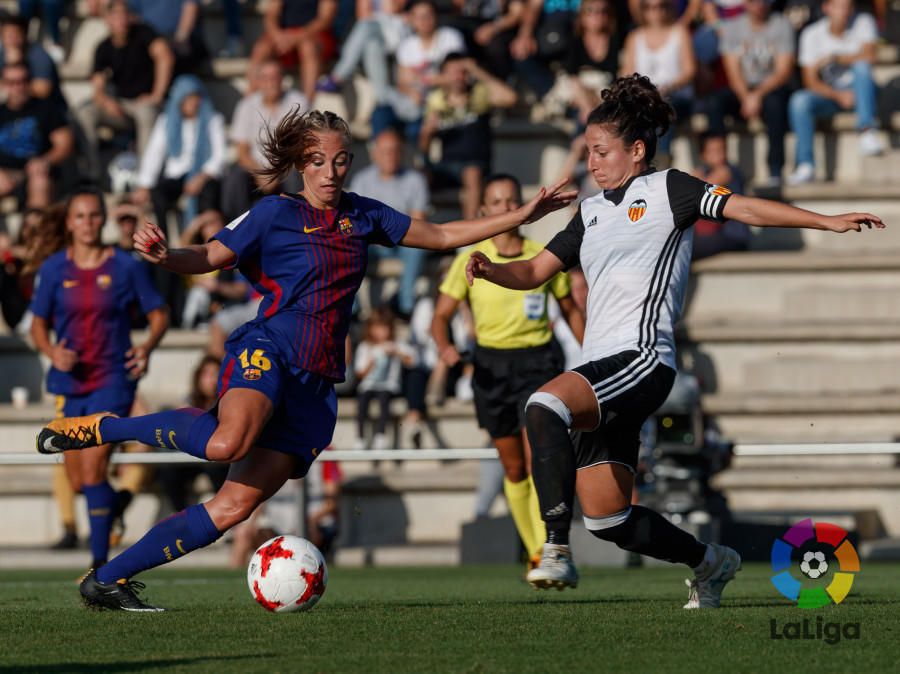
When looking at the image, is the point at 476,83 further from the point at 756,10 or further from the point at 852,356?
the point at 852,356

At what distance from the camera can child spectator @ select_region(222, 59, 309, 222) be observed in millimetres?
15898

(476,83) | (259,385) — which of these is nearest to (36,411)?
(476,83)

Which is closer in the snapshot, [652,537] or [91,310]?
[652,537]

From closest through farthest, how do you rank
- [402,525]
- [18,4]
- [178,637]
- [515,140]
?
[178,637], [402,525], [515,140], [18,4]

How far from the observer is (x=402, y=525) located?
1408 cm

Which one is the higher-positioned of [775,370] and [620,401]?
[775,370]

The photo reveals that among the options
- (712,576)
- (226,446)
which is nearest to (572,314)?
(712,576)

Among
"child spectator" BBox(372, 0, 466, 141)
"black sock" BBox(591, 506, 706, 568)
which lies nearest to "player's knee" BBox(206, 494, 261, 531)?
"black sock" BBox(591, 506, 706, 568)

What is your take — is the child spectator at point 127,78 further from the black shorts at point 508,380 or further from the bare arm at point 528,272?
the bare arm at point 528,272

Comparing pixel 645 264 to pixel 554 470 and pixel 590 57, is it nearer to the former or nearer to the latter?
pixel 554 470

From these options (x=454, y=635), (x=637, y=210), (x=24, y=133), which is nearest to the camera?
(x=454, y=635)

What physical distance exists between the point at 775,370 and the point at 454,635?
9451mm

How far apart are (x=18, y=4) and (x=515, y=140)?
20.6 feet

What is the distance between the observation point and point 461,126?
16.1 m
